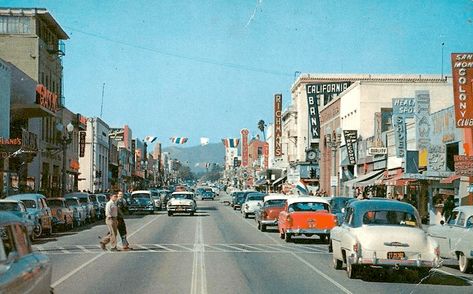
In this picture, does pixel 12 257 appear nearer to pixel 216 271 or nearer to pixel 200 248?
pixel 216 271

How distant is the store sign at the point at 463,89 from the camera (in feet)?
101

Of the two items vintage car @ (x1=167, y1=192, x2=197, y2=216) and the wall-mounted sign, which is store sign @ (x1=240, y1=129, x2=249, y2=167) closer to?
vintage car @ (x1=167, y1=192, x2=197, y2=216)

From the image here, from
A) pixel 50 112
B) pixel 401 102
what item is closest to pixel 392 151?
pixel 401 102

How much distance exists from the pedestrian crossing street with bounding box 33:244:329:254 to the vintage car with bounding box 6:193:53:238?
148 inches

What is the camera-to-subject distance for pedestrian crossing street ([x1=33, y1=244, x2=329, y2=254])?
73.9ft

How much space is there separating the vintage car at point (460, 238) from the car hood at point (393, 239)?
8.21ft

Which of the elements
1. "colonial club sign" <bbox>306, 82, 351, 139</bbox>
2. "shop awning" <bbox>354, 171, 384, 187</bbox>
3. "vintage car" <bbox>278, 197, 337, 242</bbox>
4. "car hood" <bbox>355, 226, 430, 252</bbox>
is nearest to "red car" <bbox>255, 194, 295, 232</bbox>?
"vintage car" <bbox>278, 197, 337, 242</bbox>

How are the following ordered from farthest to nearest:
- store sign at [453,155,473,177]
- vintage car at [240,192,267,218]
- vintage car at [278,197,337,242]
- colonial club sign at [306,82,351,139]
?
colonial club sign at [306,82,351,139], vintage car at [240,192,267,218], store sign at [453,155,473,177], vintage car at [278,197,337,242]

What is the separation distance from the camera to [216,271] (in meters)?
16.8

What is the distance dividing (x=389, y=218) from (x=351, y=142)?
45.1 meters

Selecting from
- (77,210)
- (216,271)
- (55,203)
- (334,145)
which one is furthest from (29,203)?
(334,145)

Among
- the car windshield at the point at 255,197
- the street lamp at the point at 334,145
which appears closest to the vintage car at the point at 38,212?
the car windshield at the point at 255,197

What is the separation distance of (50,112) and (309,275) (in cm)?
3813

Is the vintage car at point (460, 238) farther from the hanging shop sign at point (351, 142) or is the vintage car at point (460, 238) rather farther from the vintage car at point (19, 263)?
the hanging shop sign at point (351, 142)
